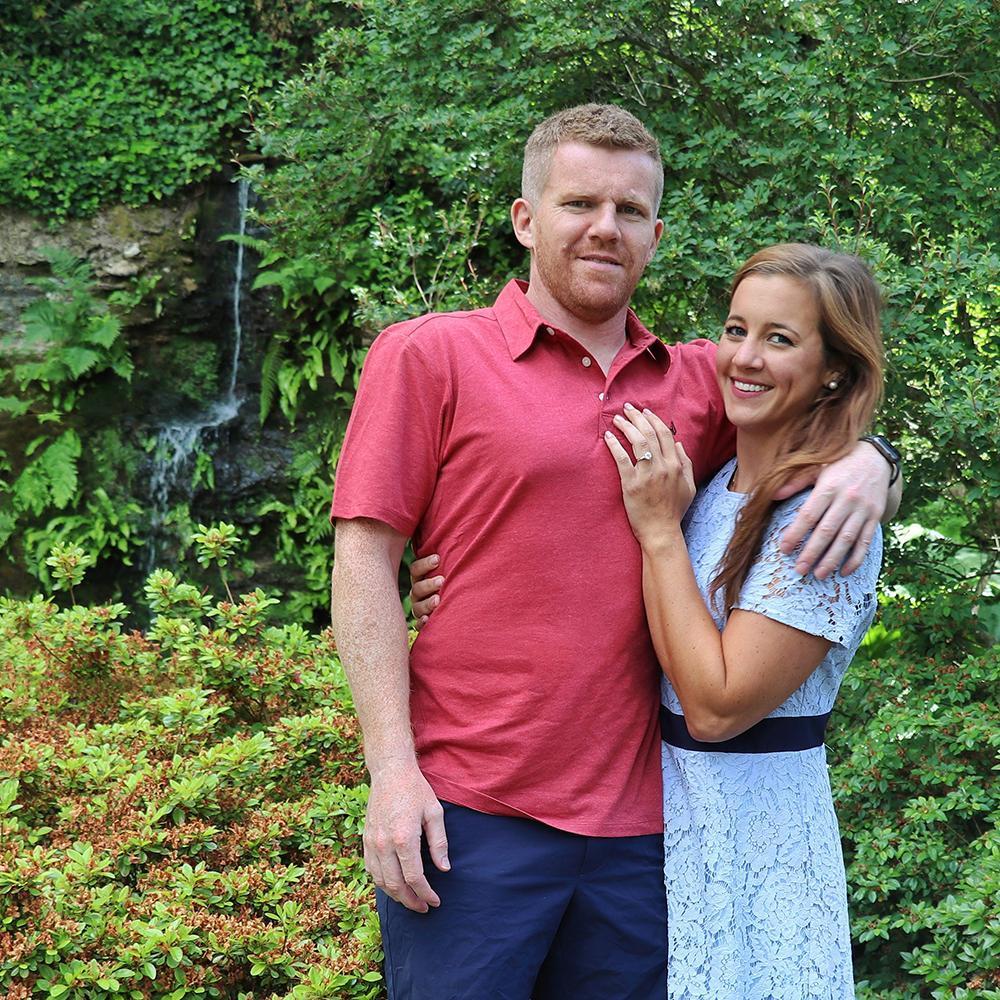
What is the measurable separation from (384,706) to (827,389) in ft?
3.69

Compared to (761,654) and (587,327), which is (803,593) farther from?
(587,327)

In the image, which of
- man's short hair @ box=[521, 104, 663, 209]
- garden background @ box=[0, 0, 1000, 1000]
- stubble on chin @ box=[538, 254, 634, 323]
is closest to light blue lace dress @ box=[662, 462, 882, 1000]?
stubble on chin @ box=[538, 254, 634, 323]

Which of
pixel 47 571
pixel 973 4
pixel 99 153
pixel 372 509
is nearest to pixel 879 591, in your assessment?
pixel 973 4

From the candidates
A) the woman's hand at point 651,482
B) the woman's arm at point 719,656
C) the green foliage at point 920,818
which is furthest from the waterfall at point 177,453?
the woman's arm at point 719,656

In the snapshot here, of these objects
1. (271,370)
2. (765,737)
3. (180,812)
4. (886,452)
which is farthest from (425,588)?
(271,370)

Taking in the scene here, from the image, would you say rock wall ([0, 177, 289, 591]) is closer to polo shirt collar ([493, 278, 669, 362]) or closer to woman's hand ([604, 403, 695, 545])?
polo shirt collar ([493, 278, 669, 362])

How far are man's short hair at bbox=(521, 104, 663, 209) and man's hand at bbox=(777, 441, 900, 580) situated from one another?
791mm

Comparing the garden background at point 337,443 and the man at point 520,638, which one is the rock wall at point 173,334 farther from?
the man at point 520,638

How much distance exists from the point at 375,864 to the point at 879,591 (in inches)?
105

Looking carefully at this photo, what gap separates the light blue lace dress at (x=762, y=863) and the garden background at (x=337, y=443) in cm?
98

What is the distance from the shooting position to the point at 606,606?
2.41 meters

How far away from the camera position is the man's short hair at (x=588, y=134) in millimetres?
2500

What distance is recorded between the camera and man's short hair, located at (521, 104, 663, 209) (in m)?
2.50

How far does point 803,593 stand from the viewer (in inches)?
87.8
